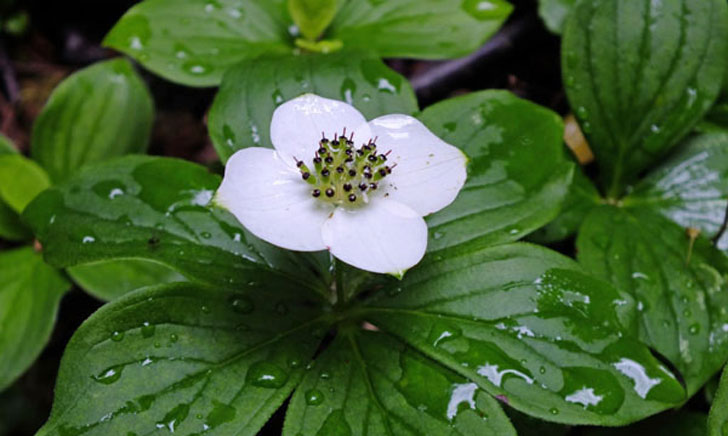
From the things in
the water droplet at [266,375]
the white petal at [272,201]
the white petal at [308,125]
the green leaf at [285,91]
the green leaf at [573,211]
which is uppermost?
the white petal at [308,125]

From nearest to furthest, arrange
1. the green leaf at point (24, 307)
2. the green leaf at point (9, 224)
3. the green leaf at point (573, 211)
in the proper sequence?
the green leaf at point (573, 211), the green leaf at point (24, 307), the green leaf at point (9, 224)

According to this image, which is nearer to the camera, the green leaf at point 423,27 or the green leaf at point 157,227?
the green leaf at point 157,227

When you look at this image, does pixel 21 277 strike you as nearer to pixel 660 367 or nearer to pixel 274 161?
pixel 274 161

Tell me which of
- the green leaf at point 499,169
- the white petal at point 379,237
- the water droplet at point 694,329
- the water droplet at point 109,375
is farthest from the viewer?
the water droplet at point 694,329

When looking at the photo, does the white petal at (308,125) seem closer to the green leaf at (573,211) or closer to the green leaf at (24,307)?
Answer: the green leaf at (573,211)

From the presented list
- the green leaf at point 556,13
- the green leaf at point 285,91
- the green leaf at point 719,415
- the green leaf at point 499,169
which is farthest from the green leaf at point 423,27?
the green leaf at point 719,415

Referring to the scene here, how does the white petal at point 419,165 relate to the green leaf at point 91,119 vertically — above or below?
above

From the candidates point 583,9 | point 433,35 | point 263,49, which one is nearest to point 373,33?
point 433,35

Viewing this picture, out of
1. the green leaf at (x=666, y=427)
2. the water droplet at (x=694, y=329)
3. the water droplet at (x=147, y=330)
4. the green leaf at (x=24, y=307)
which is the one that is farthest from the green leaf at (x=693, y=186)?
the green leaf at (x=24, y=307)
